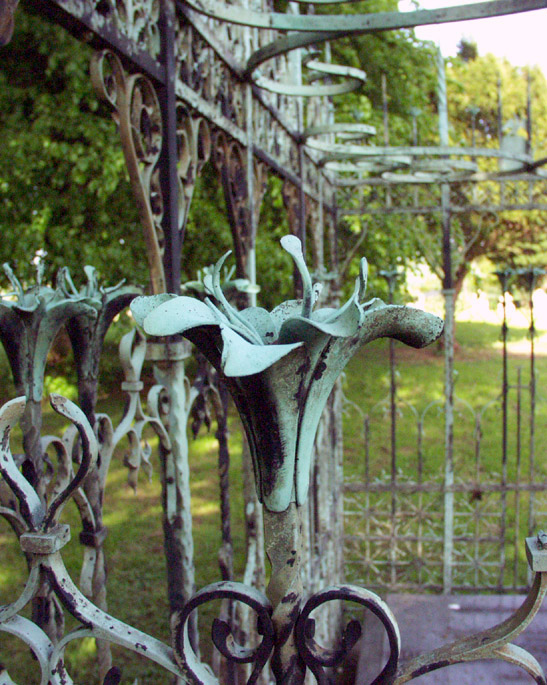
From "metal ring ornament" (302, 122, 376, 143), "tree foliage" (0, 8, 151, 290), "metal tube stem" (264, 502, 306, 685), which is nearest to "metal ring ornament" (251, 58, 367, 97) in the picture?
"metal ring ornament" (302, 122, 376, 143)

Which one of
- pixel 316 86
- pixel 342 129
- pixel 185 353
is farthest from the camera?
pixel 342 129

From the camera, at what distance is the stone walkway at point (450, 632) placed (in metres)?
3.25

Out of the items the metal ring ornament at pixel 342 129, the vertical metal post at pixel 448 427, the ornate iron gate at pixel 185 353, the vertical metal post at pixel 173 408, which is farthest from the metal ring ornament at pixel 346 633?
the vertical metal post at pixel 448 427

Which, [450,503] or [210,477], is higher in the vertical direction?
[450,503]

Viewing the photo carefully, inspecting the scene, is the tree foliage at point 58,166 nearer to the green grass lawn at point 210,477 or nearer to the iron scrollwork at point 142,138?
the green grass lawn at point 210,477

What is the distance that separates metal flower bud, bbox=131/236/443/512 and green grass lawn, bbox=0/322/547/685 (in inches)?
47.7

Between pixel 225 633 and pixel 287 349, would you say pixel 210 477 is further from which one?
pixel 287 349

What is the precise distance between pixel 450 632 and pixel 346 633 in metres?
3.22

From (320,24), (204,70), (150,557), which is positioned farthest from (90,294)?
(150,557)

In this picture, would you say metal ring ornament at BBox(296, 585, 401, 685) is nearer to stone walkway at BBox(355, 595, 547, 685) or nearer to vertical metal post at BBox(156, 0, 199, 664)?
vertical metal post at BBox(156, 0, 199, 664)

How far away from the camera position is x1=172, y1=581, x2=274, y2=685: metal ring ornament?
965 millimetres

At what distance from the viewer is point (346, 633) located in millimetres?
1018

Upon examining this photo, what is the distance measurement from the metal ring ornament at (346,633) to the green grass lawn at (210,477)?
113cm

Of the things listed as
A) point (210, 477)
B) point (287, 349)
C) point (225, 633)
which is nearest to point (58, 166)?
point (210, 477)
